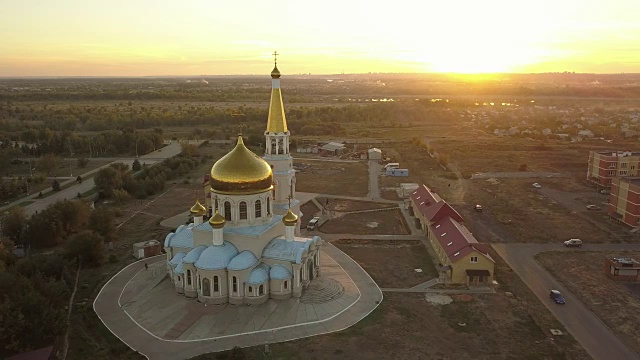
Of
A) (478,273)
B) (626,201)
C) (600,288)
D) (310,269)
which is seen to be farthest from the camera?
(626,201)

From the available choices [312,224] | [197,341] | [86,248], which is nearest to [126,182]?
[86,248]

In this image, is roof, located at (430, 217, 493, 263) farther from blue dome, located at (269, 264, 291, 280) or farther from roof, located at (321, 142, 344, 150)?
roof, located at (321, 142, 344, 150)

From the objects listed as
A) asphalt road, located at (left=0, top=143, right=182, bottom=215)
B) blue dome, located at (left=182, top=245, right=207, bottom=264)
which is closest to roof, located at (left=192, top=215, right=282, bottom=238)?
blue dome, located at (left=182, top=245, right=207, bottom=264)

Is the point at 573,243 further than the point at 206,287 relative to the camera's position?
Yes

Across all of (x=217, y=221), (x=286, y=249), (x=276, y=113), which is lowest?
(x=286, y=249)

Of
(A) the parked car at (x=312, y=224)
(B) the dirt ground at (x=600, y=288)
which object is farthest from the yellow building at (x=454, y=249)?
(A) the parked car at (x=312, y=224)

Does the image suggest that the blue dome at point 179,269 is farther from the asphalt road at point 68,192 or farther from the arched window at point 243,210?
the asphalt road at point 68,192

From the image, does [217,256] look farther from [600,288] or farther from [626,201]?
[626,201]
